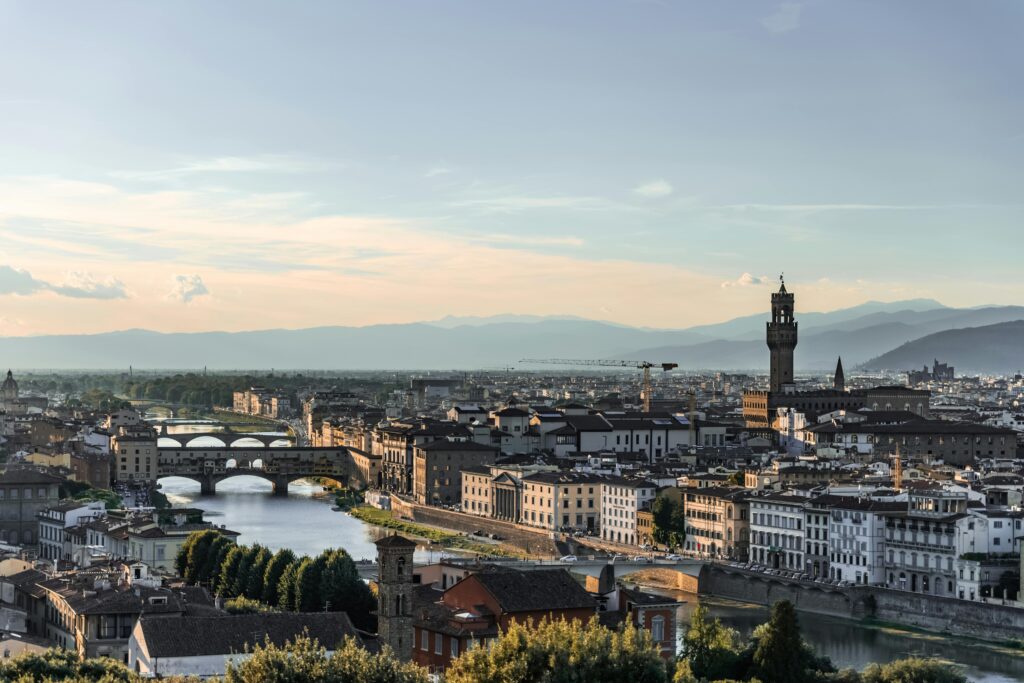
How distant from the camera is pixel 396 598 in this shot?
2114 centimetres

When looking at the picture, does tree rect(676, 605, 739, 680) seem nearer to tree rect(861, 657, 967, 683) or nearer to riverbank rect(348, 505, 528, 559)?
tree rect(861, 657, 967, 683)

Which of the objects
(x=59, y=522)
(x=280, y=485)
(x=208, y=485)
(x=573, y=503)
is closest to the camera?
(x=59, y=522)

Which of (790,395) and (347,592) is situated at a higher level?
(790,395)

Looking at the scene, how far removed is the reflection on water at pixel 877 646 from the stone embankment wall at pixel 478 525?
921 centimetres

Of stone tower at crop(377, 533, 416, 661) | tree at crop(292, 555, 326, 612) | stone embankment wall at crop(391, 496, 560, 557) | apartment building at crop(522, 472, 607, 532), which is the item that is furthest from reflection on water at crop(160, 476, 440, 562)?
stone tower at crop(377, 533, 416, 661)

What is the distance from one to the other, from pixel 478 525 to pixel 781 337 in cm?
2773

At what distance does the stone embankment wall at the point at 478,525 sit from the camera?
42.5m

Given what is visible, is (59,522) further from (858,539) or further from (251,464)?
(251,464)

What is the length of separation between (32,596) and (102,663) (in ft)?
24.3

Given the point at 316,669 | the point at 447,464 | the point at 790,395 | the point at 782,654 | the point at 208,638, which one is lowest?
the point at 782,654

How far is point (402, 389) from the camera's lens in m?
150

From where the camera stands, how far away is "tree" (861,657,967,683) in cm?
2256

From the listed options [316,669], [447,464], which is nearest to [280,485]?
[447,464]

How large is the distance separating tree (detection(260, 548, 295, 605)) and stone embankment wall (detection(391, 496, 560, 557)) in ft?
43.6
